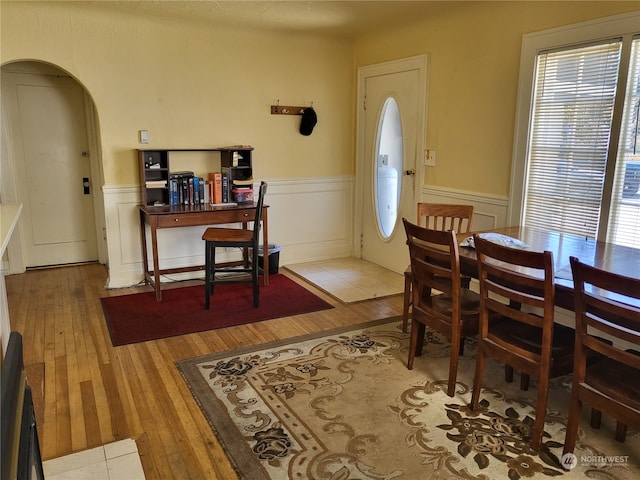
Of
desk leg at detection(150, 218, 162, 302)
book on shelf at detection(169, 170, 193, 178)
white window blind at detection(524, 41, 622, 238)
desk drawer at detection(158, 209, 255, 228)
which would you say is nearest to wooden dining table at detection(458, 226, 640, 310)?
white window blind at detection(524, 41, 622, 238)

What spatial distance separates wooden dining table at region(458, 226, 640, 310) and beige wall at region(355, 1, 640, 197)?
2.37ft

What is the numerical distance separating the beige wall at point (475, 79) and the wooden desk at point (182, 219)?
1704mm

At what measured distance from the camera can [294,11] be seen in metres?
4.09

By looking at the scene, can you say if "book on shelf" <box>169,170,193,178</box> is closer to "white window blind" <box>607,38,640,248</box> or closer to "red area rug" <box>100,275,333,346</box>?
"red area rug" <box>100,275,333,346</box>

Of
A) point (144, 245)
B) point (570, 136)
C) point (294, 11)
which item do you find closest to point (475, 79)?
point (570, 136)

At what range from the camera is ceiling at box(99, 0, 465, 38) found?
384cm

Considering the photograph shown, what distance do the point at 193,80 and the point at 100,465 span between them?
3521 millimetres

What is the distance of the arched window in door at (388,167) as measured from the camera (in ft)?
16.0

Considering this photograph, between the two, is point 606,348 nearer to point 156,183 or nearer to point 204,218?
point 204,218

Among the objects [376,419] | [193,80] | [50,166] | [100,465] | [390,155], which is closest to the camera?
[100,465]

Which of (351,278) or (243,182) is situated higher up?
(243,182)

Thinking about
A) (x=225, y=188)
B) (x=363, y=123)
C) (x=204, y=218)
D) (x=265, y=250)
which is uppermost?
(x=363, y=123)

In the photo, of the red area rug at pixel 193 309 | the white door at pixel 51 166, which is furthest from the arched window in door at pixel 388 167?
the white door at pixel 51 166

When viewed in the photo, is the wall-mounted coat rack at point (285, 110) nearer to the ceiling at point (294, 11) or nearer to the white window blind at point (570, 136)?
the ceiling at point (294, 11)
